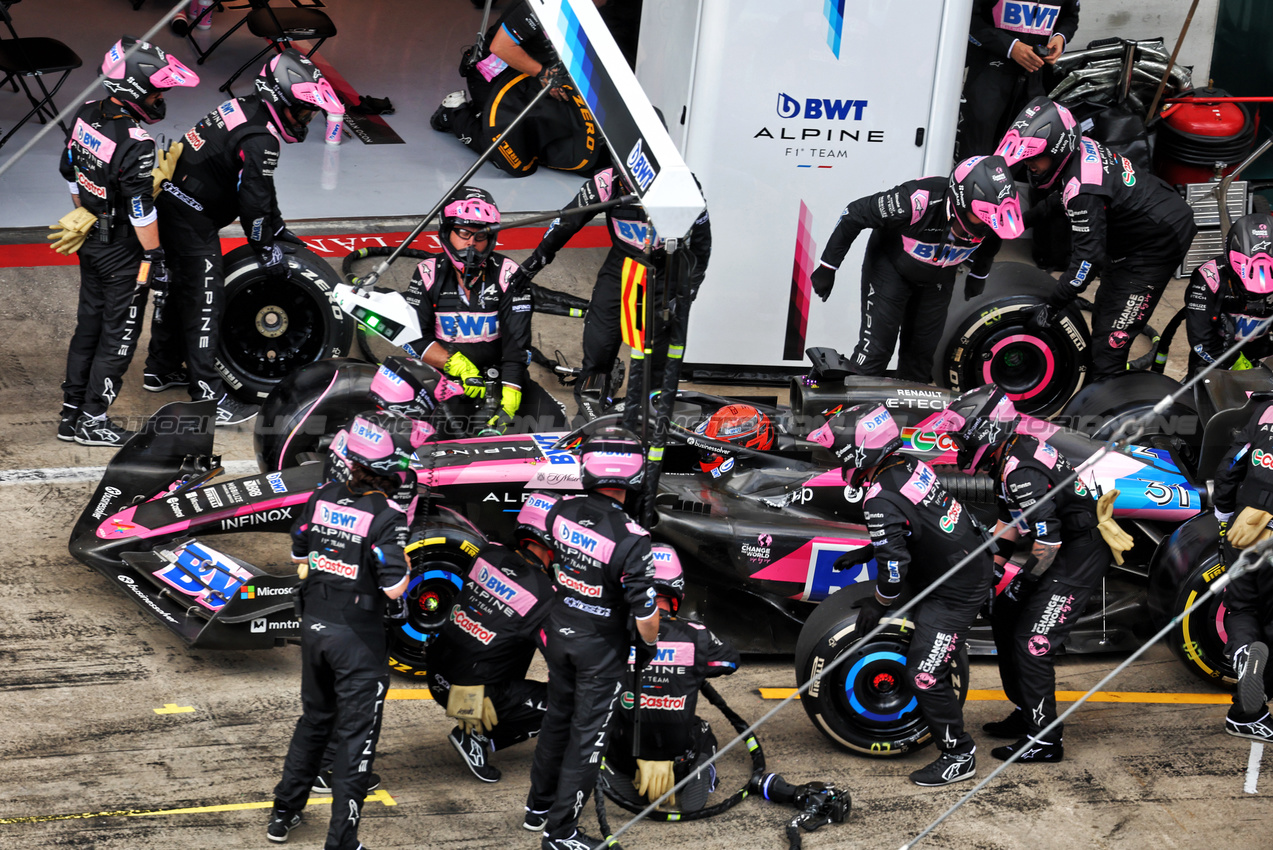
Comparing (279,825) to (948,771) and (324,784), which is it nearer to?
(324,784)

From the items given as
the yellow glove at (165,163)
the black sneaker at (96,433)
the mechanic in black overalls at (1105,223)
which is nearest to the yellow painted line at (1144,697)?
the mechanic in black overalls at (1105,223)

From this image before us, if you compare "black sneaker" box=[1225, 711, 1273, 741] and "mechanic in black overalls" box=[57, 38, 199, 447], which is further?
"mechanic in black overalls" box=[57, 38, 199, 447]

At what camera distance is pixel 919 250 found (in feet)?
29.0

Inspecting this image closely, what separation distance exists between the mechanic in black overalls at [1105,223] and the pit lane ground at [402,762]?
8.44ft

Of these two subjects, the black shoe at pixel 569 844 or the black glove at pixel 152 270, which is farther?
the black glove at pixel 152 270

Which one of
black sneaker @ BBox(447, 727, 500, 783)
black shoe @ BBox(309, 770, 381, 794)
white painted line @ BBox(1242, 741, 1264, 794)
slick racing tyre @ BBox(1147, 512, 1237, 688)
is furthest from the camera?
slick racing tyre @ BBox(1147, 512, 1237, 688)

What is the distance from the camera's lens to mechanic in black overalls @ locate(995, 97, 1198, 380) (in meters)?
8.82

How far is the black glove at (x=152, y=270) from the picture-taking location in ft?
27.3

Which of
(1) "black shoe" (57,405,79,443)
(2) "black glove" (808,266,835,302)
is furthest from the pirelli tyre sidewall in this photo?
(2) "black glove" (808,266,835,302)

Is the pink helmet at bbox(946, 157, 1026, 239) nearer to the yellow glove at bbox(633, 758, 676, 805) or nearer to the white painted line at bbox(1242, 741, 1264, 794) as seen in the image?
the white painted line at bbox(1242, 741, 1264, 794)

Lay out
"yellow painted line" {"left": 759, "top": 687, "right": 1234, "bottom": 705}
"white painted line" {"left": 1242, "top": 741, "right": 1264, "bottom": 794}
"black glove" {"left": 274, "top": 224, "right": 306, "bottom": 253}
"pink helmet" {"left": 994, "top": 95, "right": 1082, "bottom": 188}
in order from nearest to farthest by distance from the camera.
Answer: "white painted line" {"left": 1242, "top": 741, "right": 1264, "bottom": 794} → "yellow painted line" {"left": 759, "top": 687, "right": 1234, "bottom": 705} → "pink helmet" {"left": 994, "top": 95, "right": 1082, "bottom": 188} → "black glove" {"left": 274, "top": 224, "right": 306, "bottom": 253}

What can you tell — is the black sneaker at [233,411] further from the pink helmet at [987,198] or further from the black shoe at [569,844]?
the pink helmet at [987,198]

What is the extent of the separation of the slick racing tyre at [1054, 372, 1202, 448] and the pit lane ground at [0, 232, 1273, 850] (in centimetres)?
130

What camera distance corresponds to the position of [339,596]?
5.52 meters
